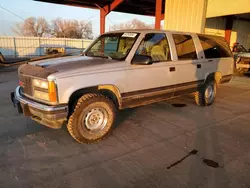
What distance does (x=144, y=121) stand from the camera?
5027mm

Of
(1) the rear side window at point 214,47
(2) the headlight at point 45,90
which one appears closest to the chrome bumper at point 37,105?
(2) the headlight at point 45,90

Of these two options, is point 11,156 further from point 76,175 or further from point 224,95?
point 224,95

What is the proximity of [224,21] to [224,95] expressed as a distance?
12.8 m

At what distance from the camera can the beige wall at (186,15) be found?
10641 millimetres

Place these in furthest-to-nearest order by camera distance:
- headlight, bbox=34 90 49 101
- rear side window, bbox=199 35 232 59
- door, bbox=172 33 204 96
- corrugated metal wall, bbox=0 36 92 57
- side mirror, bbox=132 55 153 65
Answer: corrugated metal wall, bbox=0 36 92 57, rear side window, bbox=199 35 232 59, door, bbox=172 33 204 96, side mirror, bbox=132 55 153 65, headlight, bbox=34 90 49 101

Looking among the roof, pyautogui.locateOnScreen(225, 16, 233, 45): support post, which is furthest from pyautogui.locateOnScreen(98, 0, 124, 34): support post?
pyautogui.locateOnScreen(225, 16, 233, 45): support post

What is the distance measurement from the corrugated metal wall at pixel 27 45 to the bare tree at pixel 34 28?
114 ft

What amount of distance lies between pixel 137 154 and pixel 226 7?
957cm

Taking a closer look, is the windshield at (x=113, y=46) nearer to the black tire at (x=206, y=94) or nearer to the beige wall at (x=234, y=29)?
the black tire at (x=206, y=94)

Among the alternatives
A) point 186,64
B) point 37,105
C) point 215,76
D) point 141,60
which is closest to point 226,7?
point 215,76

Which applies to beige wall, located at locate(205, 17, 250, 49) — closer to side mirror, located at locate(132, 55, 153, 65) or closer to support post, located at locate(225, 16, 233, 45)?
support post, located at locate(225, 16, 233, 45)

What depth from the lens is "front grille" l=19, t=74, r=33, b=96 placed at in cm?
376

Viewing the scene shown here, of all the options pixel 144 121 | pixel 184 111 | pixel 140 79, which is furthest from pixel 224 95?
pixel 140 79

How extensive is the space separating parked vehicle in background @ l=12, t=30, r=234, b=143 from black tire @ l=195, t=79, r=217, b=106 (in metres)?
0.34
